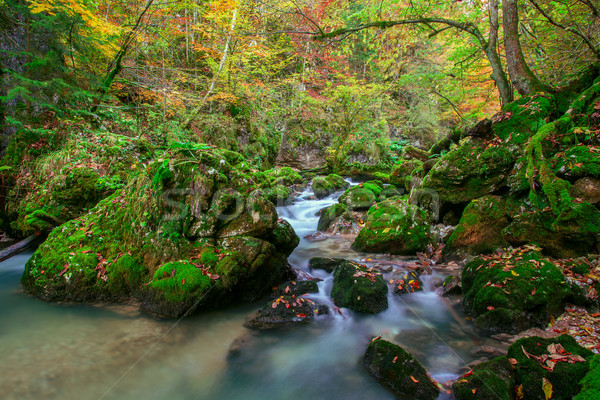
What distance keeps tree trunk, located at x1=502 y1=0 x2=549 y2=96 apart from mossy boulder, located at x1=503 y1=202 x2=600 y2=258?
10.1 ft

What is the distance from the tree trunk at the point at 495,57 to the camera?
20.5 feet

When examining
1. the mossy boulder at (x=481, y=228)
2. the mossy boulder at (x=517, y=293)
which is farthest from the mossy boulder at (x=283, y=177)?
the mossy boulder at (x=517, y=293)

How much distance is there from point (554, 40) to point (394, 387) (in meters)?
9.11

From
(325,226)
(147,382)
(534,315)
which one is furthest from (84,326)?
(325,226)

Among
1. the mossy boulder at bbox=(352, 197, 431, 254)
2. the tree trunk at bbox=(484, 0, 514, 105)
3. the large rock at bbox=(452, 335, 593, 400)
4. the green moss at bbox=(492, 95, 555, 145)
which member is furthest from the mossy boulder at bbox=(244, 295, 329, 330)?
the tree trunk at bbox=(484, 0, 514, 105)

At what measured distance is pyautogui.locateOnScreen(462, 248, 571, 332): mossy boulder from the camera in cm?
329

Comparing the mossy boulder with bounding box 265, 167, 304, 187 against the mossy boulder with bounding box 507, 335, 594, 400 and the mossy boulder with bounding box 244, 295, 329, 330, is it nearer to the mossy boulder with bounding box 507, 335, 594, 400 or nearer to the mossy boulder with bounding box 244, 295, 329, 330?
the mossy boulder with bounding box 244, 295, 329, 330

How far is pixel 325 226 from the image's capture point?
28.5 feet

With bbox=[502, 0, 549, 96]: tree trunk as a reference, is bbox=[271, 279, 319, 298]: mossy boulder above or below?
below

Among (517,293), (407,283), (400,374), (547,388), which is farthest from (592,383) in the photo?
(407,283)

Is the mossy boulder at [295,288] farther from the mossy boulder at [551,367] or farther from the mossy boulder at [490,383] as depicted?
the mossy boulder at [551,367]

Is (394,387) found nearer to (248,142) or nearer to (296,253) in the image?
(296,253)

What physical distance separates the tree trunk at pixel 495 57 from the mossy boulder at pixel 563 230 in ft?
11.5

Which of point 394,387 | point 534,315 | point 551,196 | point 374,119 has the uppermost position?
point 374,119
